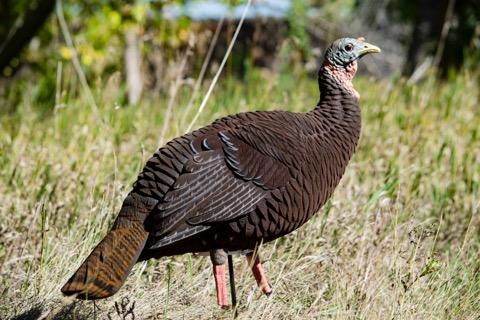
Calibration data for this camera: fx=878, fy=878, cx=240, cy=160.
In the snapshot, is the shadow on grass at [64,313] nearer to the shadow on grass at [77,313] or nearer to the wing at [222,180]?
the shadow on grass at [77,313]

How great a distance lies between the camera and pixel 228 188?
12.2 feet

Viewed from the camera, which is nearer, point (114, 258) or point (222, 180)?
point (114, 258)

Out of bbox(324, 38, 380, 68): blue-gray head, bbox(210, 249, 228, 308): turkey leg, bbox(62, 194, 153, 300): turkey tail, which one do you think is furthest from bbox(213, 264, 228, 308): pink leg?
bbox(324, 38, 380, 68): blue-gray head

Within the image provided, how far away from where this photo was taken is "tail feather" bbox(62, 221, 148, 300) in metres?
3.37

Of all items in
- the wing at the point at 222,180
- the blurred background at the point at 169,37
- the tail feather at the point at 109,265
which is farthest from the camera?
the blurred background at the point at 169,37

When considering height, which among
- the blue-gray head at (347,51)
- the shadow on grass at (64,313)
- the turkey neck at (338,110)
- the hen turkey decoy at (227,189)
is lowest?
the shadow on grass at (64,313)

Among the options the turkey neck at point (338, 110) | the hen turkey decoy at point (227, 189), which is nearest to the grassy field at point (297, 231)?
the hen turkey decoy at point (227, 189)

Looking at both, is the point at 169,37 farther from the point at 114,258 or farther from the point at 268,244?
the point at 114,258

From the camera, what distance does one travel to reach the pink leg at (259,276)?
404 centimetres

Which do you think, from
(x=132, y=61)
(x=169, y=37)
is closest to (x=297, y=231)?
(x=169, y=37)

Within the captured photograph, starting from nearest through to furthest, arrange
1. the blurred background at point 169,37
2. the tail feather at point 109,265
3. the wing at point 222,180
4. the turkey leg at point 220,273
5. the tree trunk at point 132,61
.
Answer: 1. the tail feather at point 109,265
2. the wing at point 222,180
3. the turkey leg at point 220,273
4. the blurred background at point 169,37
5. the tree trunk at point 132,61

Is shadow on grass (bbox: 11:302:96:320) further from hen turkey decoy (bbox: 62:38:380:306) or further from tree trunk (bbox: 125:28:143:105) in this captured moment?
tree trunk (bbox: 125:28:143:105)

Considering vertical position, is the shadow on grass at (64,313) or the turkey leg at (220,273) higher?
the turkey leg at (220,273)

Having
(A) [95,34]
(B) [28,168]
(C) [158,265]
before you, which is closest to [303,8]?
(A) [95,34]
